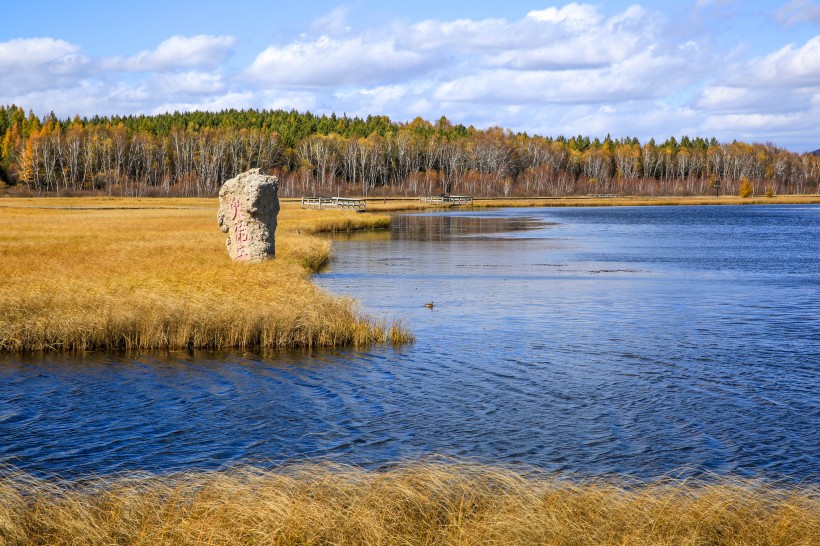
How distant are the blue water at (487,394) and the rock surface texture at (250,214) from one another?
182 inches

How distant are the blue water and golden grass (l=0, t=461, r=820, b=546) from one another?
2826 millimetres

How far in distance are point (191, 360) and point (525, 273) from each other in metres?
23.8

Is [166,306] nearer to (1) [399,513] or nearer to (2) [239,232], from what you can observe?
(2) [239,232]

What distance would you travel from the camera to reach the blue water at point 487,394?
585 inches

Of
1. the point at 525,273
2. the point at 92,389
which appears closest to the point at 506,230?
the point at 525,273

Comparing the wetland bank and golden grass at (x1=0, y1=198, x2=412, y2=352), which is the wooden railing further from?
the wetland bank

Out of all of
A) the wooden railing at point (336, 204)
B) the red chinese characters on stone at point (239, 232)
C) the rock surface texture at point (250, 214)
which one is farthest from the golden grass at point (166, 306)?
the wooden railing at point (336, 204)

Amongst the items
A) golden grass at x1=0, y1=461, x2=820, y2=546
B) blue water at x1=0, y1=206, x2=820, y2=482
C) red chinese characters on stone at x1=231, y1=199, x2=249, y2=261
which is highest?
red chinese characters on stone at x1=231, y1=199, x2=249, y2=261

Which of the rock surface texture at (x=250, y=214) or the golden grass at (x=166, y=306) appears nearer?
the golden grass at (x=166, y=306)

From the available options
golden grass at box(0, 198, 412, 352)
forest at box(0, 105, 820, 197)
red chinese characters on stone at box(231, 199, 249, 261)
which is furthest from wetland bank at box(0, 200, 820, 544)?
forest at box(0, 105, 820, 197)

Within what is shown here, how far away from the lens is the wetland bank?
32.8 ft

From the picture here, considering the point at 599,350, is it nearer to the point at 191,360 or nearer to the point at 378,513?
the point at 191,360

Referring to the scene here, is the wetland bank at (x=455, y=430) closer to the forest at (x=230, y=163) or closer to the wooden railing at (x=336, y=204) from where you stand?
the wooden railing at (x=336, y=204)

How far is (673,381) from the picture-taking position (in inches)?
794
